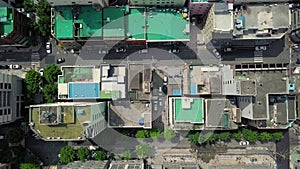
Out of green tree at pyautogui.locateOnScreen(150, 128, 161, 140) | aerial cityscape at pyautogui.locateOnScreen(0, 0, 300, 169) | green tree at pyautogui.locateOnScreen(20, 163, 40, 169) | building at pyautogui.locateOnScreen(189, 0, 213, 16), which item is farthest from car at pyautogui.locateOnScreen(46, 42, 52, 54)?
building at pyautogui.locateOnScreen(189, 0, 213, 16)

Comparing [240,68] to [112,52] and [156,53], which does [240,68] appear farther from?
[112,52]

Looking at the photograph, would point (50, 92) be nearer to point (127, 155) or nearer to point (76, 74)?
point (76, 74)

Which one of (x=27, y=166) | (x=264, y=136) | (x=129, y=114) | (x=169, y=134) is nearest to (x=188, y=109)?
(x=169, y=134)

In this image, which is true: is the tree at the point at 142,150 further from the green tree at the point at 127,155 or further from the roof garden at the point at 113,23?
the roof garden at the point at 113,23

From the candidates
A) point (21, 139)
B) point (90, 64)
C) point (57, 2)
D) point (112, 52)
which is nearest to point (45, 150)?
point (21, 139)

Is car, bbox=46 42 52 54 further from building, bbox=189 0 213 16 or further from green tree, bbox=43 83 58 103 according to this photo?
building, bbox=189 0 213 16
